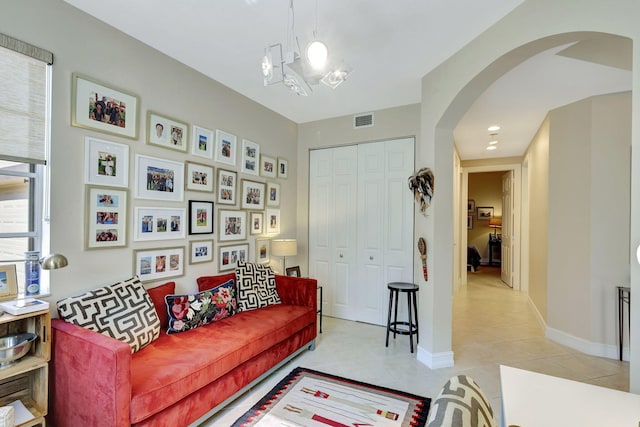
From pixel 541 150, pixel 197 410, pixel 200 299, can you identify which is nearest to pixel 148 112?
pixel 200 299

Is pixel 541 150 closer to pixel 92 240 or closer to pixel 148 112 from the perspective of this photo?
pixel 148 112

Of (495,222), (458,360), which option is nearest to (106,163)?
(458,360)

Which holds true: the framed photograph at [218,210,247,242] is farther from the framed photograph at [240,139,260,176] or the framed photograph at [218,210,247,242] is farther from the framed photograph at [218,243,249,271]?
the framed photograph at [240,139,260,176]

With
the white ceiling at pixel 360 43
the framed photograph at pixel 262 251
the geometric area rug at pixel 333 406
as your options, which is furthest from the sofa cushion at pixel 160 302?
the white ceiling at pixel 360 43

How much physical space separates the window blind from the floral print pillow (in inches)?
53.2

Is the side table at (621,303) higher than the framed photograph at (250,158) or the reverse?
the reverse

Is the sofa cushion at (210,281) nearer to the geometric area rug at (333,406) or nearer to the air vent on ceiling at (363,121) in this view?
the geometric area rug at (333,406)

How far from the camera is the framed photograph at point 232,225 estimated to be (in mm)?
3191

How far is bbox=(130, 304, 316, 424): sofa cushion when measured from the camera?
160 centimetres

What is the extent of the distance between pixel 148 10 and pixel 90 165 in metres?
1.16

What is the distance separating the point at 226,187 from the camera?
10.6ft

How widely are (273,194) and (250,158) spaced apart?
24.4 inches

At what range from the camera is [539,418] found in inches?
37.2

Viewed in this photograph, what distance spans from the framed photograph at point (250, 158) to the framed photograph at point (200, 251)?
95 centimetres
